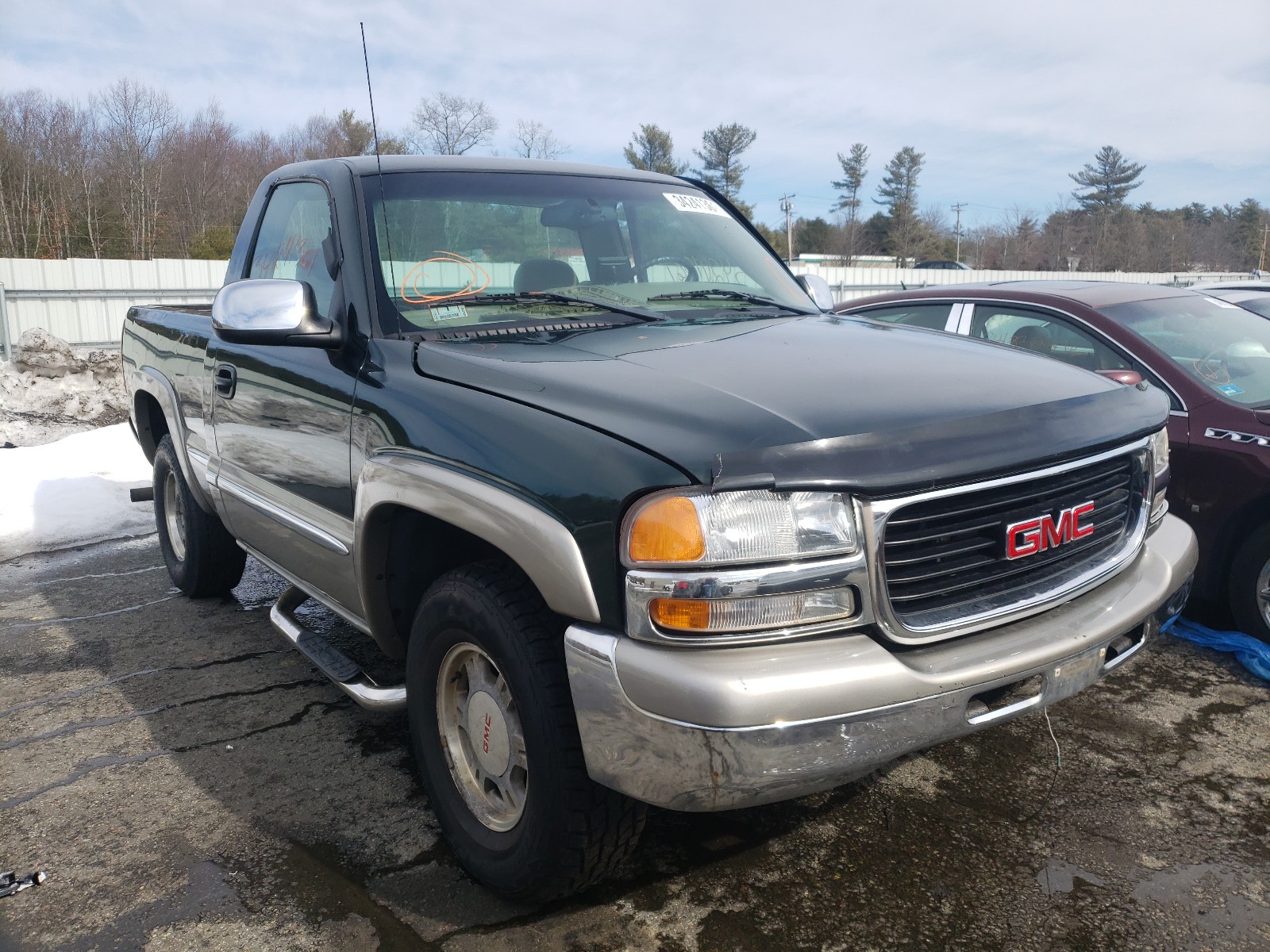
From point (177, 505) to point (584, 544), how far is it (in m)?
3.65

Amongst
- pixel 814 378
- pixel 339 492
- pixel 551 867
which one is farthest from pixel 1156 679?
pixel 339 492

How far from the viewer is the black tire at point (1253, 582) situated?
4.02 metres

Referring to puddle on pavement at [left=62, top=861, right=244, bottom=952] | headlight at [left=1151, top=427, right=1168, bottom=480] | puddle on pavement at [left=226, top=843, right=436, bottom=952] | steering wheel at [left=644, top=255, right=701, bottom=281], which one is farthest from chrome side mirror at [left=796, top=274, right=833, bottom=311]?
puddle on pavement at [left=62, top=861, right=244, bottom=952]

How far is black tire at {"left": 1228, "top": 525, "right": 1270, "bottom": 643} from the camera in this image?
4.02 m

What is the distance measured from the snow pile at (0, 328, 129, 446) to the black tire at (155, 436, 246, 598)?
6.39m

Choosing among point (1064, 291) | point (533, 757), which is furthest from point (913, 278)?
point (533, 757)

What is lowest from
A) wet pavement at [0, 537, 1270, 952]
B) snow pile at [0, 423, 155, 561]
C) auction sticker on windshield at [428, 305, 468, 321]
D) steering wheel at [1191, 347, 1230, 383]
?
wet pavement at [0, 537, 1270, 952]

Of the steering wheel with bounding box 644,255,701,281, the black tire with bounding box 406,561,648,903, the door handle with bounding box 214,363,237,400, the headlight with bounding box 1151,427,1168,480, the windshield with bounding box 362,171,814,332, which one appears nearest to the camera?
the black tire with bounding box 406,561,648,903

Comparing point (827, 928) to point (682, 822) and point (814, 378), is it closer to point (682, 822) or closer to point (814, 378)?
point (682, 822)

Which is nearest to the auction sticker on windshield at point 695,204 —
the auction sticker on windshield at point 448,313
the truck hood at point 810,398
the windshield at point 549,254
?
the windshield at point 549,254

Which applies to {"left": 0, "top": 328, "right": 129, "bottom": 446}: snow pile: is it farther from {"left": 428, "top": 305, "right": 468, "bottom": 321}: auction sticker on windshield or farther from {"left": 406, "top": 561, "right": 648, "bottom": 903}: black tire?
{"left": 406, "top": 561, "right": 648, "bottom": 903}: black tire

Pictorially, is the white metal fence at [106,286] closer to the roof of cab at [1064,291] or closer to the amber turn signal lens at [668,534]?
the roof of cab at [1064,291]

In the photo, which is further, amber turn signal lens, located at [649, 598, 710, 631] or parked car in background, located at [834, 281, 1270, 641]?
parked car in background, located at [834, 281, 1270, 641]

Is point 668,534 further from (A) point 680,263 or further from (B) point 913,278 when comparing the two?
(B) point 913,278
